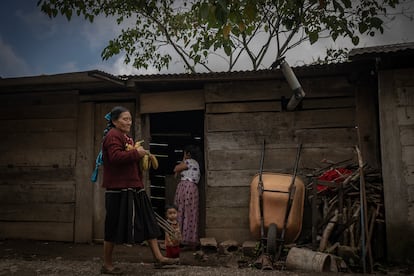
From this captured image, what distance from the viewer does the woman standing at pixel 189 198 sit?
6.99 metres

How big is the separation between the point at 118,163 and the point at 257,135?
306cm

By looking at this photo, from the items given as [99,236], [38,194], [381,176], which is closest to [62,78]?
[38,194]

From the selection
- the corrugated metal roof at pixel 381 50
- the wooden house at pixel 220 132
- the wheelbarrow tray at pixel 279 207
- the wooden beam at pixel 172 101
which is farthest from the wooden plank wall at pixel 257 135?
the corrugated metal roof at pixel 381 50

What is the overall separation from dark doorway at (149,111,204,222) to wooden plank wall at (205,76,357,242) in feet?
6.66

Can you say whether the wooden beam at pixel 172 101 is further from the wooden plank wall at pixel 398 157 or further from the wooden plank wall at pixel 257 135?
the wooden plank wall at pixel 398 157

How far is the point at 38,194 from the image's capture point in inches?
307

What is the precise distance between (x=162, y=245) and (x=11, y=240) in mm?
3015

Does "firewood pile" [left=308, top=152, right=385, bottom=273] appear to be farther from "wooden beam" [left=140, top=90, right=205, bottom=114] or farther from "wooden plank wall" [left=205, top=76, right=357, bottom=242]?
"wooden beam" [left=140, top=90, right=205, bottom=114]

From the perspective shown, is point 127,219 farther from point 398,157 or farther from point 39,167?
point 39,167

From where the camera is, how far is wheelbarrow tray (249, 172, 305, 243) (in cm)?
598

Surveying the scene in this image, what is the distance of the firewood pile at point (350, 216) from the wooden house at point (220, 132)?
206 millimetres

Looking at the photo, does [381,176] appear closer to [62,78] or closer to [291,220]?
[291,220]

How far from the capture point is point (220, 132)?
7086mm

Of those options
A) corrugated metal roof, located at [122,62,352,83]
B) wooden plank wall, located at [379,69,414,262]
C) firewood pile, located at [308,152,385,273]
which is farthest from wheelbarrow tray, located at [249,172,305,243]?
corrugated metal roof, located at [122,62,352,83]
